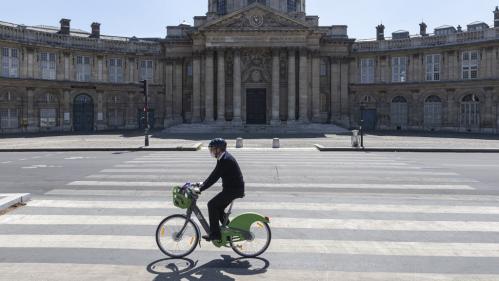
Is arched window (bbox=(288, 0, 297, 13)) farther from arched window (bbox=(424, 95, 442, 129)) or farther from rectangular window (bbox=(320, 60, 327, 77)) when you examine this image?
arched window (bbox=(424, 95, 442, 129))

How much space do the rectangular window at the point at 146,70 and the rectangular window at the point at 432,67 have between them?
33.3 m

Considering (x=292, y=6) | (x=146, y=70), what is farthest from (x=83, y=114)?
(x=292, y=6)

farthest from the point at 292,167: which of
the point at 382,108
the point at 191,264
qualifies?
the point at 382,108

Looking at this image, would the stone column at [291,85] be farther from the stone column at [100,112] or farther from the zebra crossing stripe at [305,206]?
the zebra crossing stripe at [305,206]

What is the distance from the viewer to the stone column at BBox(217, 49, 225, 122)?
48000mm

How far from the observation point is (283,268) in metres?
6.28

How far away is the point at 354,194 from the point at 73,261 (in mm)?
7390

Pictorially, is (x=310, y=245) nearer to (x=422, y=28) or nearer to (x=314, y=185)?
(x=314, y=185)

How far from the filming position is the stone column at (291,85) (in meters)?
47.9

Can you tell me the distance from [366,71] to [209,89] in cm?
1979

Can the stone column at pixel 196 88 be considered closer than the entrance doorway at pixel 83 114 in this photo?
Yes

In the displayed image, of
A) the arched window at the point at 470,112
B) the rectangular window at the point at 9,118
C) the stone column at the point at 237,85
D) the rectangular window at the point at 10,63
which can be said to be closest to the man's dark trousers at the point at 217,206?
the stone column at the point at 237,85

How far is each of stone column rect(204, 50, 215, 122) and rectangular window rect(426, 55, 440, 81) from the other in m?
24.8

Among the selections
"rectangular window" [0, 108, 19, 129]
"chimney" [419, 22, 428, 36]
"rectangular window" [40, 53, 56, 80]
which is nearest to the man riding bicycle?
"rectangular window" [0, 108, 19, 129]
